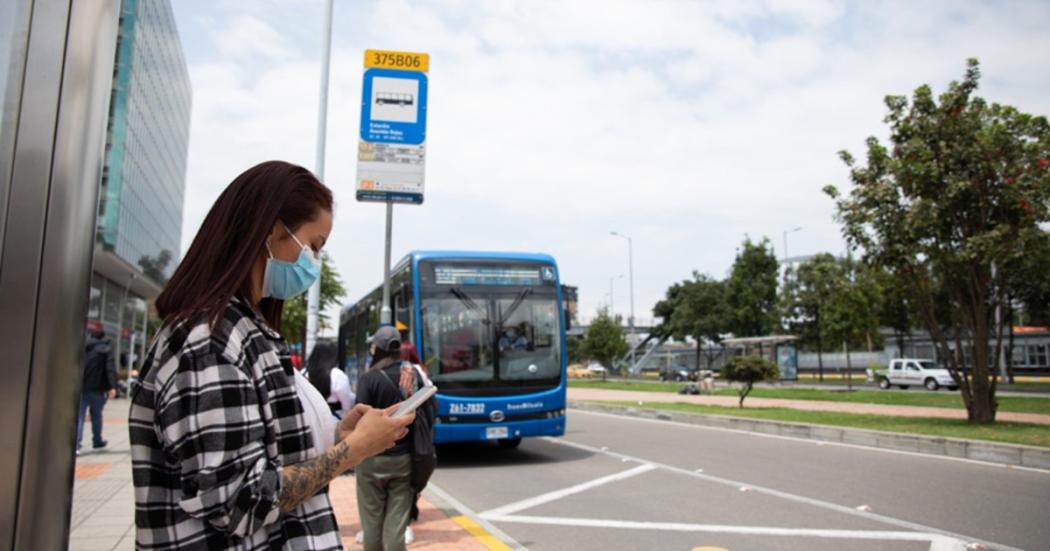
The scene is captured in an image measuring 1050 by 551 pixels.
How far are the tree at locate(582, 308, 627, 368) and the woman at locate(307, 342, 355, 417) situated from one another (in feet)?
151

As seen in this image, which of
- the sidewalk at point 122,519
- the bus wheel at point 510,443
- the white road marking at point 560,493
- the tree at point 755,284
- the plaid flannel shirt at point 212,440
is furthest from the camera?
the tree at point 755,284

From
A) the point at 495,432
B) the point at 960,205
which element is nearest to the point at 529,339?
the point at 495,432

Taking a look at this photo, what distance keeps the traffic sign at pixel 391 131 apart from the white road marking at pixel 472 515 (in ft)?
11.6

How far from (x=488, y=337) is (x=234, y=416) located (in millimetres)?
9954

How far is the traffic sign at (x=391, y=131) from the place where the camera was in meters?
9.21

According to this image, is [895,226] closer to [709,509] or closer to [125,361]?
[709,509]

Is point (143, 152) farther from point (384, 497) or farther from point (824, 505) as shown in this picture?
point (824, 505)

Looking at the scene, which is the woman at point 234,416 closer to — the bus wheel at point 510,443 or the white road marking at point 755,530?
the white road marking at point 755,530

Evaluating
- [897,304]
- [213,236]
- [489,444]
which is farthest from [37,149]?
[897,304]

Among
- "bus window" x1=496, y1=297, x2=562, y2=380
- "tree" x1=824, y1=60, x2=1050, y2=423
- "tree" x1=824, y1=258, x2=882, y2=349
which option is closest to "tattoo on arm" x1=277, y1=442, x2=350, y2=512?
"bus window" x1=496, y1=297, x2=562, y2=380

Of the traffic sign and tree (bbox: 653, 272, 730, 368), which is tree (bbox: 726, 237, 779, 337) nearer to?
tree (bbox: 653, 272, 730, 368)

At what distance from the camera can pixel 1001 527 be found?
6465mm

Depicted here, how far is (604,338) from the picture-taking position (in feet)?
171

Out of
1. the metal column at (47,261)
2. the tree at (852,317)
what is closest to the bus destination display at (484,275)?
the metal column at (47,261)
